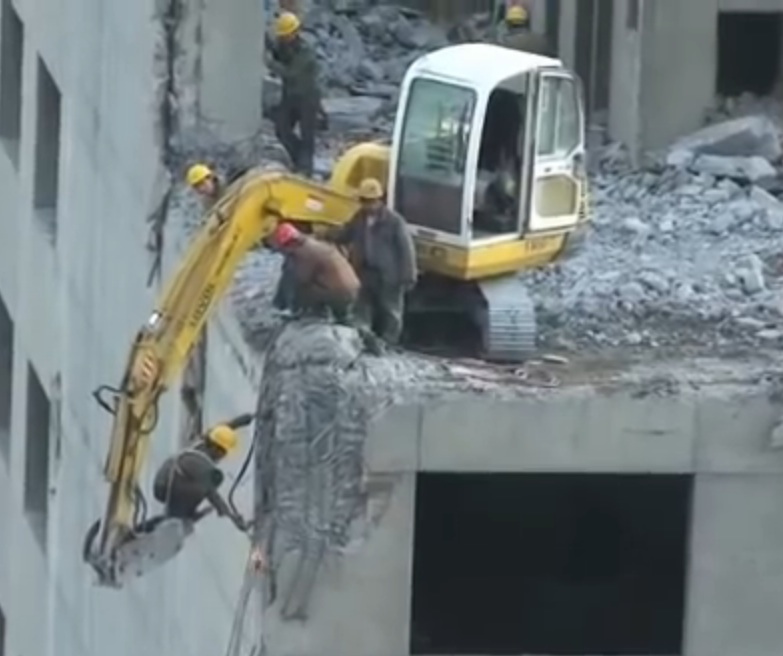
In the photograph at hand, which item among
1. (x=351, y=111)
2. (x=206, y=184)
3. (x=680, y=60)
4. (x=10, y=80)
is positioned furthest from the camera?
(x=10, y=80)

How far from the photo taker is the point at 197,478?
25062 millimetres

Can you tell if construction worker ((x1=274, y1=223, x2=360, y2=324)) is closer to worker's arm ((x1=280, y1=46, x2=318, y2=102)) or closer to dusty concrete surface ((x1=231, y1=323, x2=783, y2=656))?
dusty concrete surface ((x1=231, y1=323, x2=783, y2=656))

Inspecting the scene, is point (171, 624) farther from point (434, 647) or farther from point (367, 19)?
point (367, 19)

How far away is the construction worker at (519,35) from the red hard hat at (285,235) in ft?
41.9

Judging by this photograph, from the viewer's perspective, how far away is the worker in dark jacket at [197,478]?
24.9m

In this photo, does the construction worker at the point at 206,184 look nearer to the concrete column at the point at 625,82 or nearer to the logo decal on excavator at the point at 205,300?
the logo decal on excavator at the point at 205,300

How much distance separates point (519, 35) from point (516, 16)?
536 millimetres

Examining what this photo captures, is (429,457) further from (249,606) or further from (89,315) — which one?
(89,315)

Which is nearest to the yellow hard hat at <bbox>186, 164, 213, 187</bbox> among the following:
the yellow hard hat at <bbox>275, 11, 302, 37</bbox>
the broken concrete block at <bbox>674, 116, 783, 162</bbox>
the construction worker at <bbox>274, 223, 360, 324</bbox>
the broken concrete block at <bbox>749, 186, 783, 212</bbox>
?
the construction worker at <bbox>274, 223, 360, 324</bbox>

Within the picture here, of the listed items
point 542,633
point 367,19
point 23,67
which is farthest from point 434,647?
point 367,19

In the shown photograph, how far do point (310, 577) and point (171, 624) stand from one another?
494 cm

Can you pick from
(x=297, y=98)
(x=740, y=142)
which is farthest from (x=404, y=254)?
(x=740, y=142)

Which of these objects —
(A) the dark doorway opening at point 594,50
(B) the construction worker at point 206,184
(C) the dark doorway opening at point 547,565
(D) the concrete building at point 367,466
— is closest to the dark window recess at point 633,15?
(D) the concrete building at point 367,466

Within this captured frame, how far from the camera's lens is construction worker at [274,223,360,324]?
25047 millimetres
